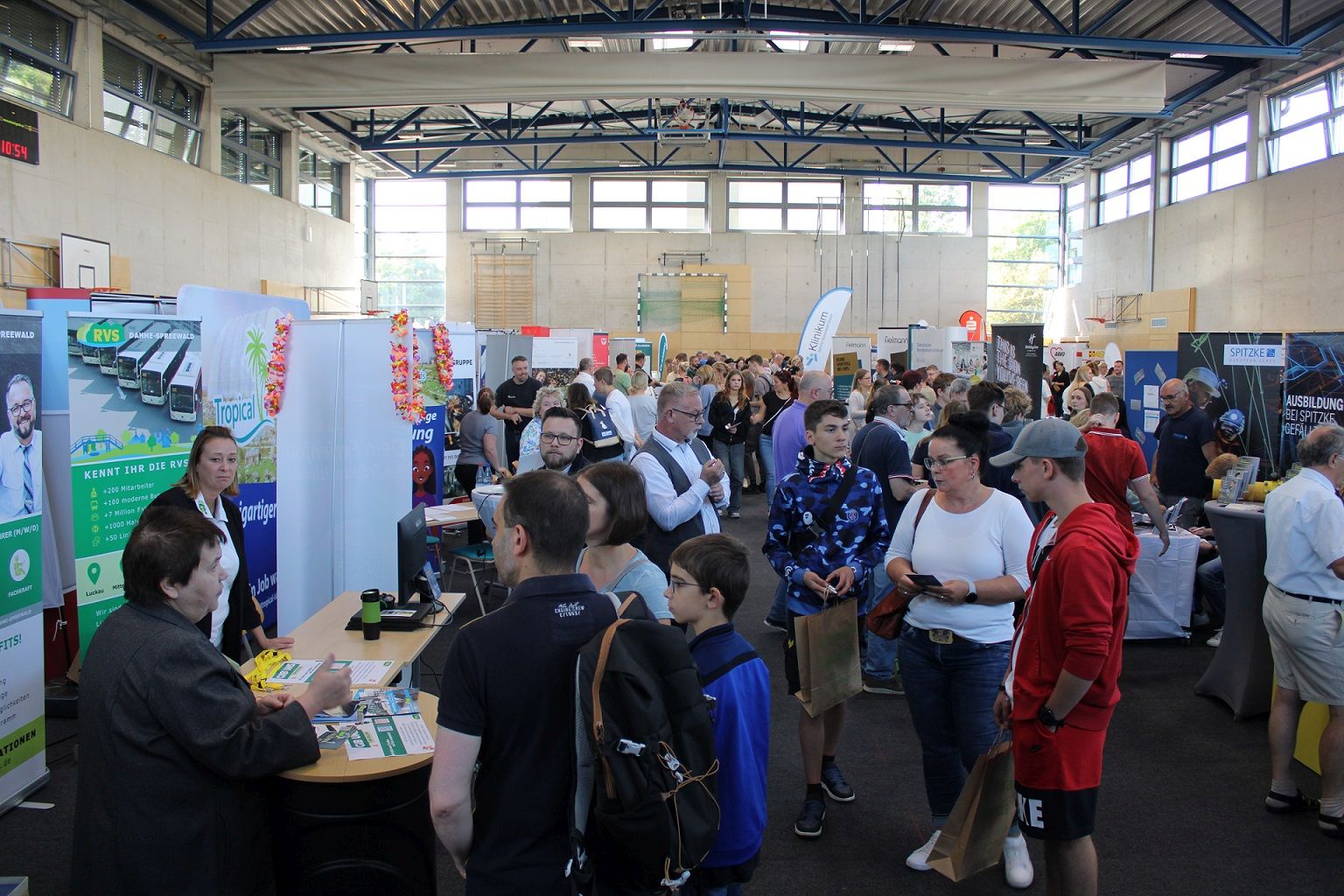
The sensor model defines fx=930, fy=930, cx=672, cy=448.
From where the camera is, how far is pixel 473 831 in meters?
1.73

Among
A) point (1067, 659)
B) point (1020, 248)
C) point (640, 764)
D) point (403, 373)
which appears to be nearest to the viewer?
point (640, 764)

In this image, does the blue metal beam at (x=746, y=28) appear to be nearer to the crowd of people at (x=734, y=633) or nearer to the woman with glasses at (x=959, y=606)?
the crowd of people at (x=734, y=633)

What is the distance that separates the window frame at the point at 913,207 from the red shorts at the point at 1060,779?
852 inches

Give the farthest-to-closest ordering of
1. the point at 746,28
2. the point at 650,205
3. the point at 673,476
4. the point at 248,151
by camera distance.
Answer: the point at 650,205 < the point at 248,151 < the point at 746,28 < the point at 673,476

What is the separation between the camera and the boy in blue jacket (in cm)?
199

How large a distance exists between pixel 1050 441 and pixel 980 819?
1.10 m

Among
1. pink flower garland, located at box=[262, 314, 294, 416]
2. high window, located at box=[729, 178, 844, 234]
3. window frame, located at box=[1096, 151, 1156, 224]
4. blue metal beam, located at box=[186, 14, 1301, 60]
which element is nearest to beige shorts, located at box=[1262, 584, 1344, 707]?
pink flower garland, located at box=[262, 314, 294, 416]

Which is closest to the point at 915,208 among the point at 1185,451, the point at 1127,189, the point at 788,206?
the point at 788,206

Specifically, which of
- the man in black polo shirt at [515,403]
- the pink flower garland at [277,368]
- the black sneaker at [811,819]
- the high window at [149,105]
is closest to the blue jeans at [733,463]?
the man in black polo shirt at [515,403]

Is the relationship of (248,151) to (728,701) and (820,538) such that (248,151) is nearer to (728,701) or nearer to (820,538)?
(820,538)

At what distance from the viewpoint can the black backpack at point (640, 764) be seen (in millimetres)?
1562

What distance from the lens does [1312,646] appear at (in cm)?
340

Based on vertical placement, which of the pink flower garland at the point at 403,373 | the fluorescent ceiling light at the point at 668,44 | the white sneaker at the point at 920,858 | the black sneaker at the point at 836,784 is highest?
the fluorescent ceiling light at the point at 668,44

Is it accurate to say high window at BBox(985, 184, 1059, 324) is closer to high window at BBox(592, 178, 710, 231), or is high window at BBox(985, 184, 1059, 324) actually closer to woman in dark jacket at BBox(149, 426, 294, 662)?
high window at BBox(592, 178, 710, 231)
